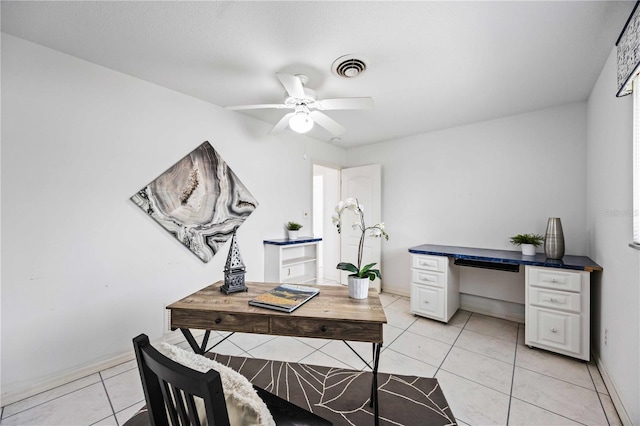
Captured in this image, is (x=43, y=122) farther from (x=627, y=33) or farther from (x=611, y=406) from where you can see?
(x=611, y=406)

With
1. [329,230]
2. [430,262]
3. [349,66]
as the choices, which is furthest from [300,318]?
[329,230]

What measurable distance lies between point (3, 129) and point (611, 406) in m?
4.52

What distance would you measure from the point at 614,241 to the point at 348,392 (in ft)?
7.28

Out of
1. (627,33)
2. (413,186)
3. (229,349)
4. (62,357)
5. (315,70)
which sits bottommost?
(229,349)

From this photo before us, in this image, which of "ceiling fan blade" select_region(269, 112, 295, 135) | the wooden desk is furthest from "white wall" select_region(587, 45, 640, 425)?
"ceiling fan blade" select_region(269, 112, 295, 135)

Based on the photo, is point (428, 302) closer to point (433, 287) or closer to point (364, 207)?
point (433, 287)

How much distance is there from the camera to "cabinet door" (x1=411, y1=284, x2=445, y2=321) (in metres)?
3.03

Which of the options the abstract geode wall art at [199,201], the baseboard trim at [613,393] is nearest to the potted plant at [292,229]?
the abstract geode wall art at [199,201]

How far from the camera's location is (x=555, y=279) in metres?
2.36

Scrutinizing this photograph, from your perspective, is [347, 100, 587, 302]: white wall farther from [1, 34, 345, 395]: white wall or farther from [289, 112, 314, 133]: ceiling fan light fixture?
[1, 34, 345, 395]: white wall

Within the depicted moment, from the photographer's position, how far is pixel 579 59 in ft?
6.62

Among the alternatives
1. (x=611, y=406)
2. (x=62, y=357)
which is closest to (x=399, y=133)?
(x=611, y=406)

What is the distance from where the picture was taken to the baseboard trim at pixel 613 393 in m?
1.54

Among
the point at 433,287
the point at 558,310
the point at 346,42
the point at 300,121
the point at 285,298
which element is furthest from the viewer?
the point at 433,287
